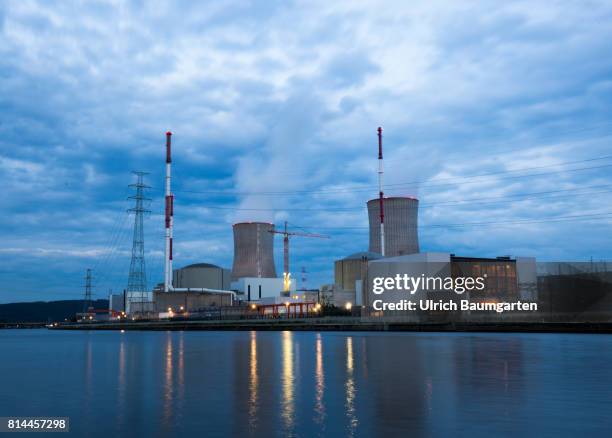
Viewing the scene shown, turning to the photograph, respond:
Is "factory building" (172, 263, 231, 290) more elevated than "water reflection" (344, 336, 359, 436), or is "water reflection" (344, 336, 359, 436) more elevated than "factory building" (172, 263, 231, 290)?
"factory building" (172, 263, 231, 290)

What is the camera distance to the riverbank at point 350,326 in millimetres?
52969

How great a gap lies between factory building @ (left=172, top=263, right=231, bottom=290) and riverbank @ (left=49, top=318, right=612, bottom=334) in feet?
62.7

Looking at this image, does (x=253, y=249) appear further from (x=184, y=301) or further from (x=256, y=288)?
(x=184, y=301)

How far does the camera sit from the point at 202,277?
127 meters

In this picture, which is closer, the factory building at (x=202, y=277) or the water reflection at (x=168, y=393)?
the water reflection at (x=168, y=393)

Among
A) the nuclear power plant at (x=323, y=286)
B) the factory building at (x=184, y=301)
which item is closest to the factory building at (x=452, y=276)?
the nuclear power plant at (x=323, y=286)

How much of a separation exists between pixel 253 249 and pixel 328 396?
3797 inches

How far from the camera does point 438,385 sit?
59.3ft

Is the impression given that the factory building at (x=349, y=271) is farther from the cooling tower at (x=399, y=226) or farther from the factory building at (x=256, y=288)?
the factory building at (x=256, y=288)

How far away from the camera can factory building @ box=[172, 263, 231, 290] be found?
127 m

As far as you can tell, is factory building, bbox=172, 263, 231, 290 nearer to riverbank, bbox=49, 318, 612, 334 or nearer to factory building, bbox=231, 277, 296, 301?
factory building, bbox=231, 277, 296, 301

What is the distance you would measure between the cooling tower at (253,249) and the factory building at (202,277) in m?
9.61

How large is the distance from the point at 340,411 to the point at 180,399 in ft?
15.5

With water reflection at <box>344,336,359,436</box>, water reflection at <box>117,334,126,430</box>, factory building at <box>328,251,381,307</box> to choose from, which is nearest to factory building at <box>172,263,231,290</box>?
factory building at <box>328,251,381,307</box>
